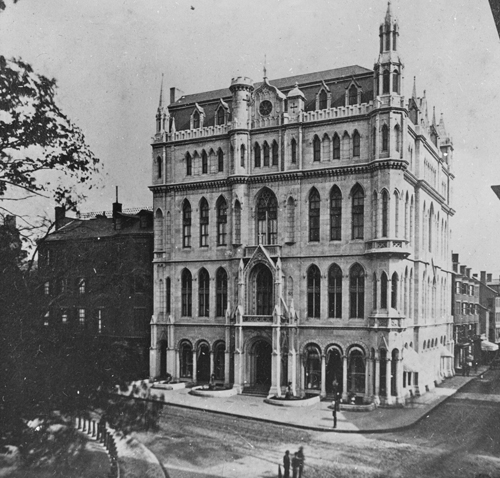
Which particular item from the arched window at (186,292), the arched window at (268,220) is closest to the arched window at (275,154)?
the arched window at (268,220)

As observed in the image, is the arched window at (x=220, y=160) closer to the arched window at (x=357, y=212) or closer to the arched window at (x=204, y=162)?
the arched window at (x=204, y=162)

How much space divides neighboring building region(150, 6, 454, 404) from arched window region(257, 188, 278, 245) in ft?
0.30

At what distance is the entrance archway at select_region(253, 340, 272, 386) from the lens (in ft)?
123

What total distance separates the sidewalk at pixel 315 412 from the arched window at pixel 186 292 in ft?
18.8

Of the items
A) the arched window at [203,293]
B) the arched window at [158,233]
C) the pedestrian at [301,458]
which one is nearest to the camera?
the pedestrian at [301,458]

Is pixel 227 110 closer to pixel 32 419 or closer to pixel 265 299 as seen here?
pixel 265 299

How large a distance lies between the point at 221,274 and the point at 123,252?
8851 millimetres

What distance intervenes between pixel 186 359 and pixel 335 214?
14148 millimetres

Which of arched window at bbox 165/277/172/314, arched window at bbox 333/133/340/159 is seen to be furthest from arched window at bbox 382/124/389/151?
arched window at bbox 165/277/172/314

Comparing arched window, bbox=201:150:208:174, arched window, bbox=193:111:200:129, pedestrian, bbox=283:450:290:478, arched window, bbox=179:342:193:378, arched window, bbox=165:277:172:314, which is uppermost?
arched window, bbox=193:111:200:129

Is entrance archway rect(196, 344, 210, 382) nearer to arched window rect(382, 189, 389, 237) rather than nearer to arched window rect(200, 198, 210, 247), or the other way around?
arched window rect(200, 198, 210, 247)

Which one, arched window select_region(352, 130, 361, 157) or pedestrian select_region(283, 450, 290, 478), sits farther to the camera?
arched window select_region(352, 130, 361, 157)

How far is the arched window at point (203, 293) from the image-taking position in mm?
39719

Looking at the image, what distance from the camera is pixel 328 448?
982 inches
